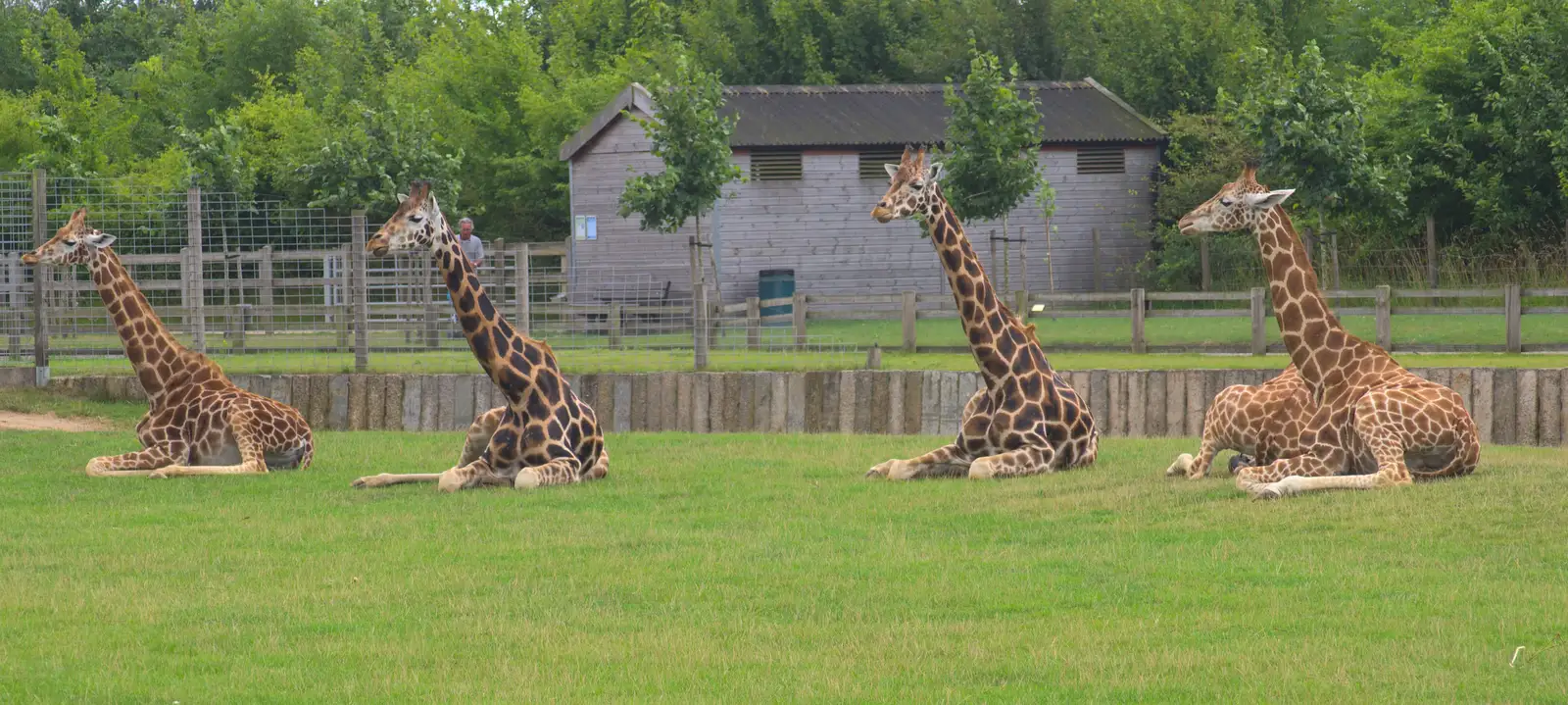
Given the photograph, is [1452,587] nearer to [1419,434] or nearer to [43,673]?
[1419,434]

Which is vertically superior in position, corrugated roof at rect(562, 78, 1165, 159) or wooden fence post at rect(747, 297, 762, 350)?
corrugated roof at rect(562, 78, 1165, 159)

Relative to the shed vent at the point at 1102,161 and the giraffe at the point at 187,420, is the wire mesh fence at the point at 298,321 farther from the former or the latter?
the shed vent at the point at 1102,161

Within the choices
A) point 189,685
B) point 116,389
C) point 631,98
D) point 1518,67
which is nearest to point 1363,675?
point 189,685

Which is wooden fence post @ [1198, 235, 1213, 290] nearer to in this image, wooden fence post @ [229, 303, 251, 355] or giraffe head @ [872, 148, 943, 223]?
wooden fence post @ [229, 303, 251, 355]

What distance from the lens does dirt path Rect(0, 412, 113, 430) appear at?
19.5 metres

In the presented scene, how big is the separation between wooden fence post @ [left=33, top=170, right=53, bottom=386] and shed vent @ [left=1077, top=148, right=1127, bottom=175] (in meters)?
24.8

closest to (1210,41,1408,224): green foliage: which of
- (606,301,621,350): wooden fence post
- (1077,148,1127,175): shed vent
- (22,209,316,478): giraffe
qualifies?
(1077,148,1127,175): shed vent

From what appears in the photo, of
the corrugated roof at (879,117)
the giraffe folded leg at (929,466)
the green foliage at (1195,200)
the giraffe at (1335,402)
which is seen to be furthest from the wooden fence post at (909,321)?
the corrugated roof at (879,117)

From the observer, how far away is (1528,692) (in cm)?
673

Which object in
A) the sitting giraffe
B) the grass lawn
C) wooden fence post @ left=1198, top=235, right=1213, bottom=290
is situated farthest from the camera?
wooden fence post @ left=1198, top=235, right=1213, bottom=290

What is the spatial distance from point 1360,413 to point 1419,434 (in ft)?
1.35

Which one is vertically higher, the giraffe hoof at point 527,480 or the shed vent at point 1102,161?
the shed vent at point 1102,161

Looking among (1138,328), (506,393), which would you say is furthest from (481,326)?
(1138,328)

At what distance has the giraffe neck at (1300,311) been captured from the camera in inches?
511
